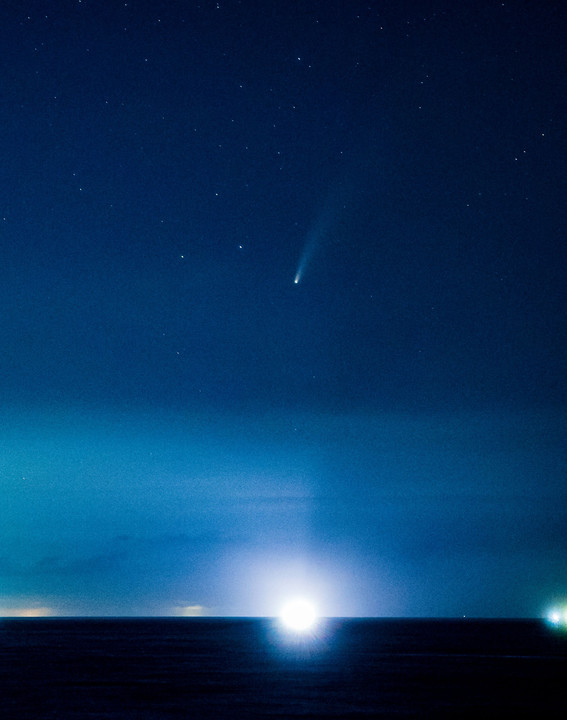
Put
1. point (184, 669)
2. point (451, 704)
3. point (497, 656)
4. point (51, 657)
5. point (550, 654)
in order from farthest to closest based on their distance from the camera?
1. point (550, 654)
2. point (497, 656)
3. point (51, 657)
4. point (184, 669)
5. point (451, 704)

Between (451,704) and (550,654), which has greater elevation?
(550,654)

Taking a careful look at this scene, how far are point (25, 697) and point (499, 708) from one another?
23.9 metres

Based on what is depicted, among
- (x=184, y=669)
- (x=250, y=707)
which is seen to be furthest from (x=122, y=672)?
(x=250, y=707)

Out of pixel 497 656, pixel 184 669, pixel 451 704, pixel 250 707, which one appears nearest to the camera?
pixel 250 707

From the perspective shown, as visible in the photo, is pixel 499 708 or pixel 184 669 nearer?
pixel 499 708

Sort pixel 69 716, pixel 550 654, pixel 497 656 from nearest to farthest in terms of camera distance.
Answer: pixel 69 716, pixel 497 656, pixel 550 654

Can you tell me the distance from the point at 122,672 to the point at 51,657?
2171 cm

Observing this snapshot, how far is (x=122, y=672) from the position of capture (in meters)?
62.1

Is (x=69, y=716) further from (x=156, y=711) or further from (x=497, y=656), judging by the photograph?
(x=497, y=656)

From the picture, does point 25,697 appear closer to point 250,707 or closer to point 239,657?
point 250,707

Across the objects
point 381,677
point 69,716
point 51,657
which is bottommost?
point 69,716

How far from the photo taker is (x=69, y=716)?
3809cm

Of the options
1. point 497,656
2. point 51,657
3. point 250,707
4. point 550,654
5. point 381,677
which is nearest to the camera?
point 250,707

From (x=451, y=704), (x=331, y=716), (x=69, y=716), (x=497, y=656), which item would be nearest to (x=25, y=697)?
(x=69, y=716)
